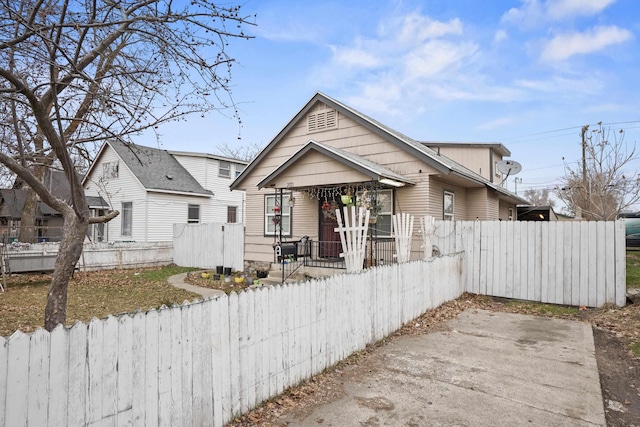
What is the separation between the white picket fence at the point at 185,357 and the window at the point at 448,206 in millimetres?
7427

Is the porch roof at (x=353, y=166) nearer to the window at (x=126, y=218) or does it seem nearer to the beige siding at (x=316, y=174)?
the beige siding at (x=316, y=174)

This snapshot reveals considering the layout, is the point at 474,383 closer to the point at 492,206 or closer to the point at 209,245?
the point at 492,206

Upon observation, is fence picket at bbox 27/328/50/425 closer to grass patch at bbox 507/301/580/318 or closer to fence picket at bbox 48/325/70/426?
fence picket at bbox 48/325/70/426

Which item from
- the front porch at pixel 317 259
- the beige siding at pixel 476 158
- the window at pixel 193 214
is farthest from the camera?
the window at pixel 193 214

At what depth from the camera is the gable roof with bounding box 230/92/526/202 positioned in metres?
10.5

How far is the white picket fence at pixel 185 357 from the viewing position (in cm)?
232

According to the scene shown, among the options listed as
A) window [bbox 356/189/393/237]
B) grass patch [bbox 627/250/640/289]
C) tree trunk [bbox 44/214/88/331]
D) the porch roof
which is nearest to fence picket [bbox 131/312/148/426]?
tree trunk [bbox 44/214/88/331]

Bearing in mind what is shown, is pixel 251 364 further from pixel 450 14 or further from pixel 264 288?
pixel 450 14

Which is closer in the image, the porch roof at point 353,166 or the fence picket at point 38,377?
the fence picket at point 38,377

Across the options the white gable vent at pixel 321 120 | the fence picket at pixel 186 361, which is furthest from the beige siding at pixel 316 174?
the fence picket at pixel 186 361

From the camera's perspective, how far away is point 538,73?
49.1 ft

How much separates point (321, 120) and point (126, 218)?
13932mm

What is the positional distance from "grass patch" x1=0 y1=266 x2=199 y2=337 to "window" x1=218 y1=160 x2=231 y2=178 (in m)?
10.4

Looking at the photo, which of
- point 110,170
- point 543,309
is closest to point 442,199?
point 543,309
